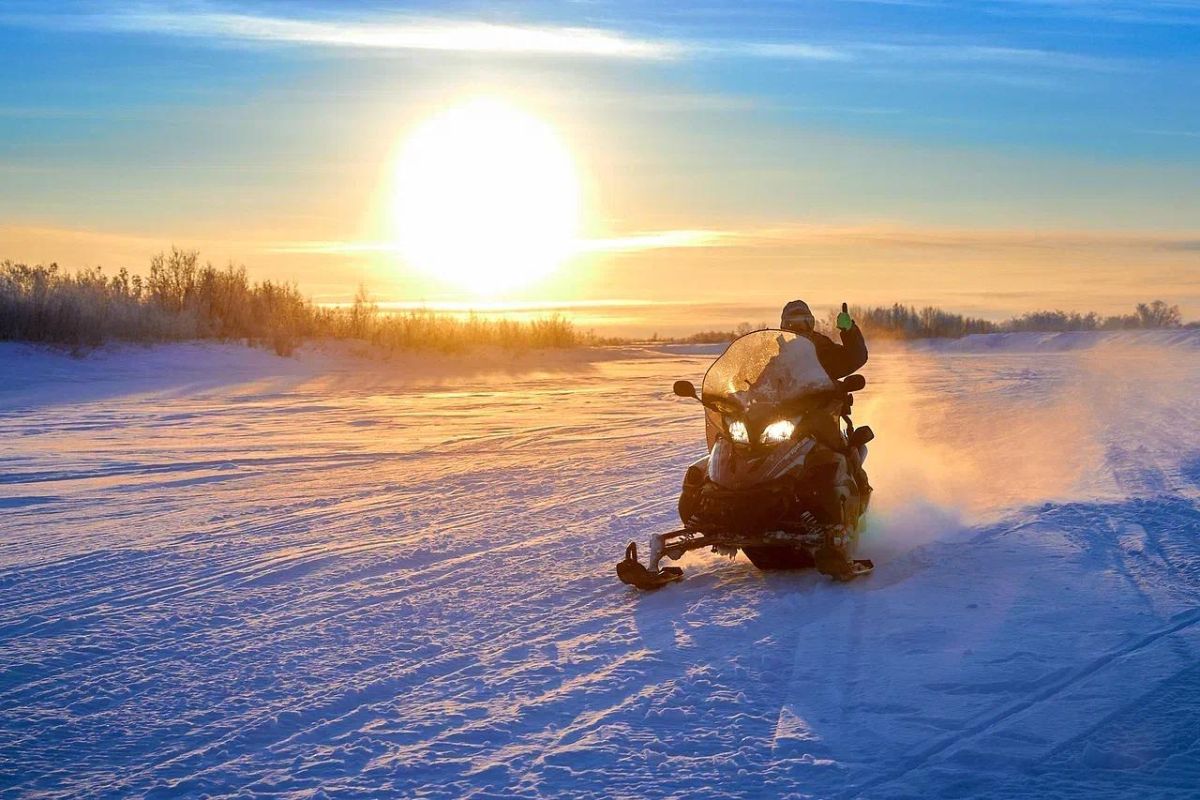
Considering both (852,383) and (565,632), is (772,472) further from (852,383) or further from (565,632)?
(565,632)

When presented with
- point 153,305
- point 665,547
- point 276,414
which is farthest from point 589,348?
point 665,547

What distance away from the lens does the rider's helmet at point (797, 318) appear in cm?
959

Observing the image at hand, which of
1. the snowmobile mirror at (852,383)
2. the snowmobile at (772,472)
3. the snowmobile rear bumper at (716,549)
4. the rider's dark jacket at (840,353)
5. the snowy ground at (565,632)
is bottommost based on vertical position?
the snowy ground at (565,632)

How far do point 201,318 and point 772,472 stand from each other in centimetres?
2948

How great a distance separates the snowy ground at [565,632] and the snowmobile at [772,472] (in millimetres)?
286

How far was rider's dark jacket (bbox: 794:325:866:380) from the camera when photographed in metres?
9.42

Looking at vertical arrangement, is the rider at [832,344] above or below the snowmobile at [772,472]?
above

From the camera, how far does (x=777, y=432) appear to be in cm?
865

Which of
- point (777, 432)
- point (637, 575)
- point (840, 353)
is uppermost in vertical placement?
point (840, 353)

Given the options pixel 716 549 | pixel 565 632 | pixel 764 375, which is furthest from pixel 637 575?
pixel 764 375

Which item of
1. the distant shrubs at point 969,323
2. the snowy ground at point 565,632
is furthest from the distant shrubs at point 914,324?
the snowy ground at point 565,632

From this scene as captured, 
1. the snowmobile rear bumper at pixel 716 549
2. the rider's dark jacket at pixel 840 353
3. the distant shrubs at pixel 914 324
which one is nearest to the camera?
the snowmobile rear bumper at pixel 716 549

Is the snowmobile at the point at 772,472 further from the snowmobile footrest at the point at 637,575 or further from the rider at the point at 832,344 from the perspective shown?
the rider at the point at 832,344

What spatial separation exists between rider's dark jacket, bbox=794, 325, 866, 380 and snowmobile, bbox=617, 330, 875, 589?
0.49 ft
